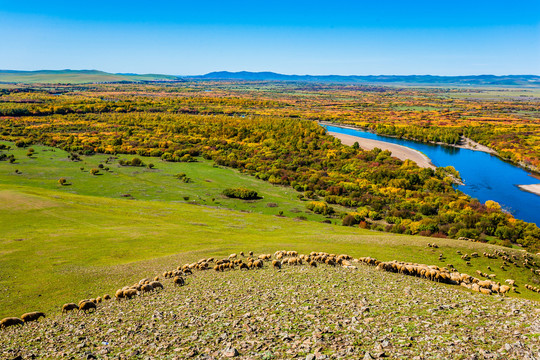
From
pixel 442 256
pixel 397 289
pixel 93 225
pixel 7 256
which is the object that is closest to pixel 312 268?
pixel 397 289

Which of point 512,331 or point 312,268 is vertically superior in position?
point 512,331

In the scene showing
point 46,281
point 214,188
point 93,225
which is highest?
point 46,281

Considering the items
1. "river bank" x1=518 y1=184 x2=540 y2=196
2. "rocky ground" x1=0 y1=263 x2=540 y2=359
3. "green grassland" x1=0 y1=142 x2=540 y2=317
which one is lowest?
"river bank" x1=518 y1=184 x2=540 y2=196

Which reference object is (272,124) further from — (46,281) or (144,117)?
(46,281)

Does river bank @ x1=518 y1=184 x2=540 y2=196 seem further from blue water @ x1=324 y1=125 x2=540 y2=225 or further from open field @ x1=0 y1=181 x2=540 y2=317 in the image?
open field @ x1=0 y1=181 x2=540 y2=317

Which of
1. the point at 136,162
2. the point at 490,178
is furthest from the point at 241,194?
the point at 490,178

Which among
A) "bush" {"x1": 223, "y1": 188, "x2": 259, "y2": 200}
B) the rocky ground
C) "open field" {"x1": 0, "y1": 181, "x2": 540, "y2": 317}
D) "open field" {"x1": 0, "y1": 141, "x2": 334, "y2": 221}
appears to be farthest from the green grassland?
the rocky ground

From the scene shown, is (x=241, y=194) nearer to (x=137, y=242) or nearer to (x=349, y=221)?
(x=349, y=221)

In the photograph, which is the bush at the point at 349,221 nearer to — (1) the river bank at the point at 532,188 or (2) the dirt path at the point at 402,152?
(2) the dirt path at the point at 402,152
